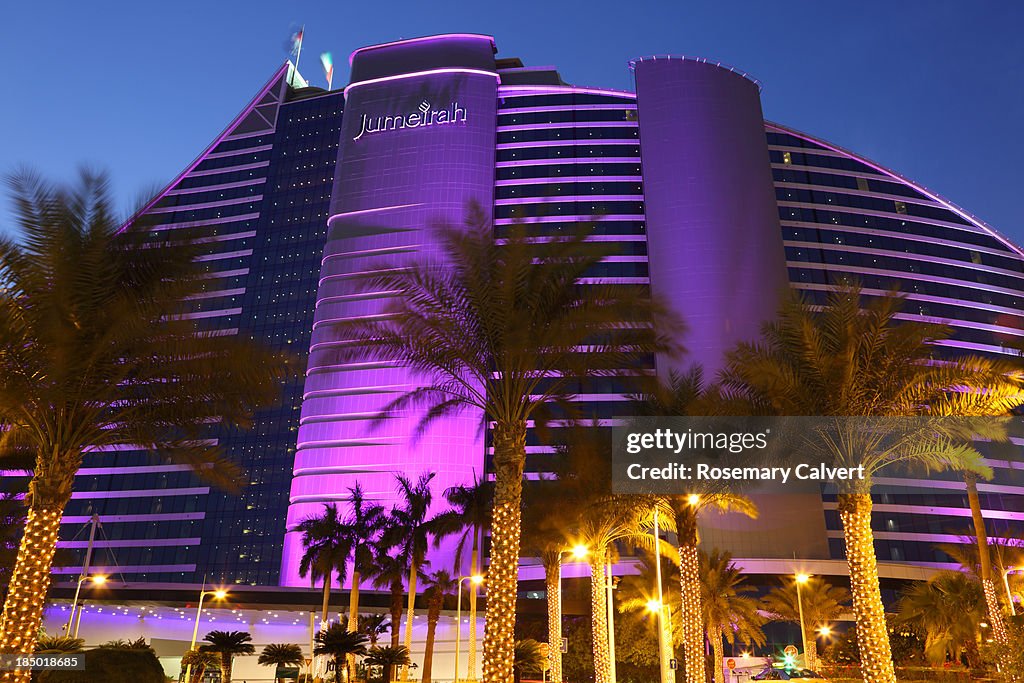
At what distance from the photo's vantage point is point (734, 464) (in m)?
27.3

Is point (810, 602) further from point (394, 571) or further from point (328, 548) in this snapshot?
point (328, 548)

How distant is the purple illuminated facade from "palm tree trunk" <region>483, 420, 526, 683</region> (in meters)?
56.5

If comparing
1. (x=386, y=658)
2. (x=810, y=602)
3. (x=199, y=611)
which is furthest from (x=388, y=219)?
(x=386, y=658)

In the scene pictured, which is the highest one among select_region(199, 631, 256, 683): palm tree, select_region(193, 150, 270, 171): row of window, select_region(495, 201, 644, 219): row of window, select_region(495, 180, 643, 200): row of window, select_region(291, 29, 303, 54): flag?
select_region(291, 29, 303, 54): flag

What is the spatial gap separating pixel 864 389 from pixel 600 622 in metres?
17.8

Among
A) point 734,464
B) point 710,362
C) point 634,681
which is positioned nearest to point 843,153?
point 710,362

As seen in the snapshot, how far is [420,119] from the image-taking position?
3851 inches

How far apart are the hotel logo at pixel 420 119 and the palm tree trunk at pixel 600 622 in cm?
7543

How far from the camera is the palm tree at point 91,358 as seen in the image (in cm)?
1614

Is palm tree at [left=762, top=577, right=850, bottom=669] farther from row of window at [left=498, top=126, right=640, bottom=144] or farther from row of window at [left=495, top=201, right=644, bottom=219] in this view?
row of window at [left=498, top=126, right=640, bottom=144]

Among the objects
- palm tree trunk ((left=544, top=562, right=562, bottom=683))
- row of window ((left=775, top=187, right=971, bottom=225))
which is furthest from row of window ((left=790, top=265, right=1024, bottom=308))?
palm tree trunk ((left=544, top=562, right=562, bottom=683))

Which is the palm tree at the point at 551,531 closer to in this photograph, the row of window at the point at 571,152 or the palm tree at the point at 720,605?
the palm tree at the point at 720,605

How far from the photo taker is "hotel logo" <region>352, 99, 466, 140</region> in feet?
320

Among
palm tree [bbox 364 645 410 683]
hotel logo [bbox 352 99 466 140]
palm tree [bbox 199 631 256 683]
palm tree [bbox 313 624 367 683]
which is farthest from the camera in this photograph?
hotel logo [bbox 352 99 466 140]
